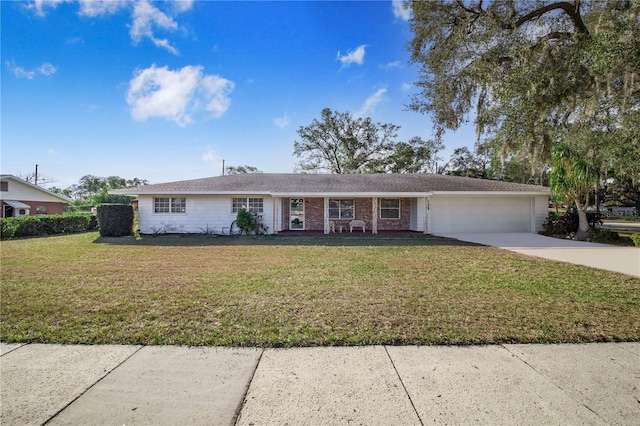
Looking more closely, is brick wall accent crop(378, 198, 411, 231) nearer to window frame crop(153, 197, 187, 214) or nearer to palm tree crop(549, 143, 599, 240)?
palm tree crop(549, 143, 599, 240)

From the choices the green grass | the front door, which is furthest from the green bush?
the green grass

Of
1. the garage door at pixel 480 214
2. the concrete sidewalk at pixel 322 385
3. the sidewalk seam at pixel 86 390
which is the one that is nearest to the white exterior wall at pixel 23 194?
the concrete sidewalk at pixel 322 385

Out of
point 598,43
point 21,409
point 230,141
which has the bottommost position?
point 21,409

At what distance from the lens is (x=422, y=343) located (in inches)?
130

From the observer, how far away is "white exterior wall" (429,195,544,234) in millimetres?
16094

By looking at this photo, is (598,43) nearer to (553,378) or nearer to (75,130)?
(553,378)

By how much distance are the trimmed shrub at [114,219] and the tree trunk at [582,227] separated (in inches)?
829

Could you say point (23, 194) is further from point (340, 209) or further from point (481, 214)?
point (481, 214)

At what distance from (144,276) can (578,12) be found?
12.9 m

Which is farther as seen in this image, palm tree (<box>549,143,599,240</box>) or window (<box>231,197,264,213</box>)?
window (<box>231,197,264,213</box>)

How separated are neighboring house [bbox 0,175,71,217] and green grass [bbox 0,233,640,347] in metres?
19.6

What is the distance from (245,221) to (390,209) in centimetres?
865

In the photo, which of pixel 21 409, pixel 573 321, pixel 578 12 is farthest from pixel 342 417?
pixel 578 12

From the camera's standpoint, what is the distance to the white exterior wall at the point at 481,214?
634 inches
